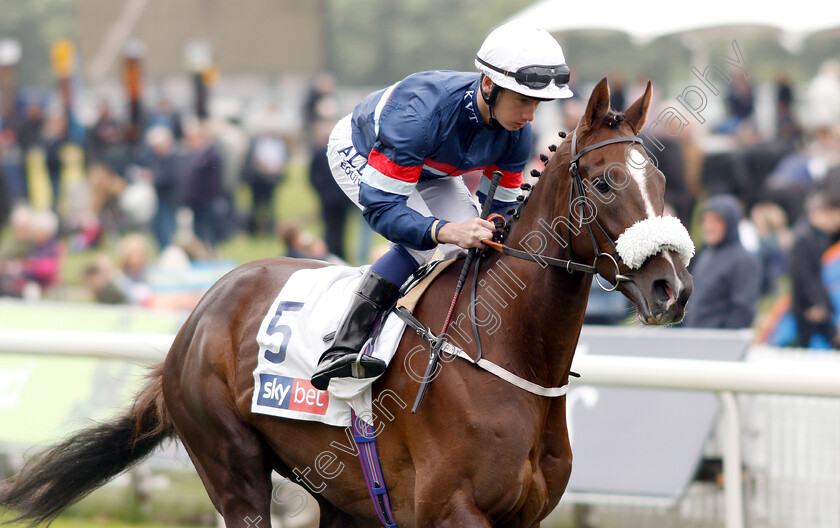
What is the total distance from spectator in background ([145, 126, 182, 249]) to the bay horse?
918cm

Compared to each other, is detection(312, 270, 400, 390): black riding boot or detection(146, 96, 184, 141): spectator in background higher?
detection(312, 270, 400, 390): black riding boot

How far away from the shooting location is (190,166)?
12.4 m

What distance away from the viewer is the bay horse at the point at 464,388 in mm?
2965

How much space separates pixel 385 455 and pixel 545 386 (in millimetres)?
585

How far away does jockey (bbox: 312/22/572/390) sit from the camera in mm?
3184

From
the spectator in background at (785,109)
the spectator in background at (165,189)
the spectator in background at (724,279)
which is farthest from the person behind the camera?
the spectator in background at (785,109)

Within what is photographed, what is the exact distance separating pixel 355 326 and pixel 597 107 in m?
1.04

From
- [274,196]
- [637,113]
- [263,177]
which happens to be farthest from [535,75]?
[274,196]

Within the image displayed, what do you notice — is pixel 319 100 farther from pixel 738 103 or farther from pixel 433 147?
pixel 433 147

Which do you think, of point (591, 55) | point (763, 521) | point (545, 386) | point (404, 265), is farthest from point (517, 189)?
point (591, 55)

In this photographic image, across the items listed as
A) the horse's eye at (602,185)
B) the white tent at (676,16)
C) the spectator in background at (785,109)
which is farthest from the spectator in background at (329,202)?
the horse's eye at (602,185)

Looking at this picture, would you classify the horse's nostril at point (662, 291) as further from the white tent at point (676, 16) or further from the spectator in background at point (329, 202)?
the spectator in background at point (329, 202)

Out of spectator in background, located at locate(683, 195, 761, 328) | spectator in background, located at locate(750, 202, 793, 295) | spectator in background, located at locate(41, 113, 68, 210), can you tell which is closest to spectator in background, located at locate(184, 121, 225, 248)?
spectator in background, located at locate(41, 113, 68, 210)

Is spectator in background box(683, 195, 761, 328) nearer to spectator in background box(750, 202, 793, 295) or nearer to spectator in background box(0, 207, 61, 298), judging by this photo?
spectator in background box(750, 202, 793, 295)
